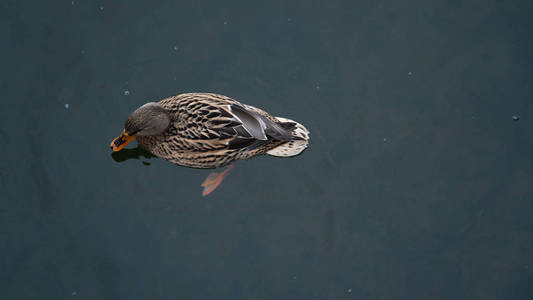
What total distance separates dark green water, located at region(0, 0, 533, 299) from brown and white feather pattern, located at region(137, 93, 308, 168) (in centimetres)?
25

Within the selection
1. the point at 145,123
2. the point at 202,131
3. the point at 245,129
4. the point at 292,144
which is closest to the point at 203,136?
the point at 202,131

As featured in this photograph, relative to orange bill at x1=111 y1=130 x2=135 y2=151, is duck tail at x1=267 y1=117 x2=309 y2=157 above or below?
below

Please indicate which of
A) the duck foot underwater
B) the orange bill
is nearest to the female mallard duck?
the orange bill

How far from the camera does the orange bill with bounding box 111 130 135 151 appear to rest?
5.35 meters

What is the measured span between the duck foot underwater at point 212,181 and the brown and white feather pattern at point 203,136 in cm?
14

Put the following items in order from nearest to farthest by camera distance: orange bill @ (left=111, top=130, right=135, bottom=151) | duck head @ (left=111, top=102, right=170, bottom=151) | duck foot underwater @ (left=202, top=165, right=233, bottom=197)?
duck head @ (left=111, top=102, right=170, bottom=151) → orange bill @ (left=111, top=130, right=135, bottom=151) → duck foot underwater @ (left=202, top=165, right=233, bottom=197)

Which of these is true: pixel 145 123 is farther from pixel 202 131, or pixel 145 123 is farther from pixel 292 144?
pixel 292 144

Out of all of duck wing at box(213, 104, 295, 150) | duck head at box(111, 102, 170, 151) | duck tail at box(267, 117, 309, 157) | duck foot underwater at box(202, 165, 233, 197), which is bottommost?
duck foot underwater at box(202, 165, 233, 197)

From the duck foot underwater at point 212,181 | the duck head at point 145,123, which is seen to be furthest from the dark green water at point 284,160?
the duck head at point 145,123

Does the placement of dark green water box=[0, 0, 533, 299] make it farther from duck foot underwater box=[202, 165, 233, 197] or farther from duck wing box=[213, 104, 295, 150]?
duck wing box=[213, 104, 295, 150]

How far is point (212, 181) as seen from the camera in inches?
221

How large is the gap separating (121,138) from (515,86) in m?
4.17

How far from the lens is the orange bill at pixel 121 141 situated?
17.5 feet

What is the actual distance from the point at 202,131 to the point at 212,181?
0.61m
